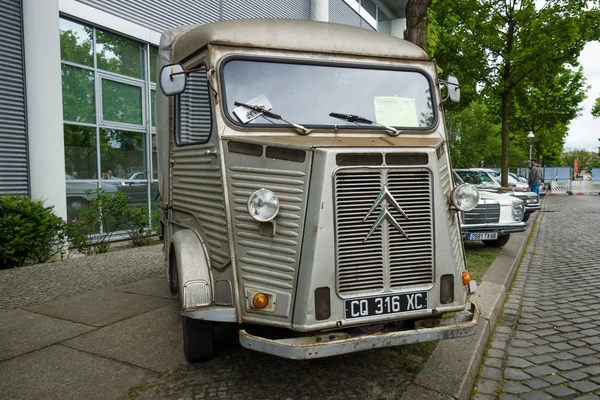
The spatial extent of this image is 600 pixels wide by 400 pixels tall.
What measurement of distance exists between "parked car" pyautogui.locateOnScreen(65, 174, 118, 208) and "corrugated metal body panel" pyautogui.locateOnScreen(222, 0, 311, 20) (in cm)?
553

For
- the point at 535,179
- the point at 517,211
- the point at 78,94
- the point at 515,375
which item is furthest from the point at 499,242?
the point at 535,179

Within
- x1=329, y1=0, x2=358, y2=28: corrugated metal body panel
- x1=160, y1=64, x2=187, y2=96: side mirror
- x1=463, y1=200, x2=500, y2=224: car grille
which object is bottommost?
x1=463, y1=200, x2=500, y2=224: car grille

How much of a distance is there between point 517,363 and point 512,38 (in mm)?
16110

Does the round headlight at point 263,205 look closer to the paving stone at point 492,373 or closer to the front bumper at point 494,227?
the paving stone at point 492,373

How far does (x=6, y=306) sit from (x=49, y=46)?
4.68 metres

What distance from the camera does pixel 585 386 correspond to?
11.7 feet

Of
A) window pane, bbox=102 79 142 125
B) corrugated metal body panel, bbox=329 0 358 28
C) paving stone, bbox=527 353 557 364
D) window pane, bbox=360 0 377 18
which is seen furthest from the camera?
window pane, bbox=360 0 377 18

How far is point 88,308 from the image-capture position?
5.09 metres

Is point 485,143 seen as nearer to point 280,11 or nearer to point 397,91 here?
point 280,11

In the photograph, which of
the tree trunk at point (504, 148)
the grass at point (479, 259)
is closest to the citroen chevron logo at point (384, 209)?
the grass at point (479, 259)

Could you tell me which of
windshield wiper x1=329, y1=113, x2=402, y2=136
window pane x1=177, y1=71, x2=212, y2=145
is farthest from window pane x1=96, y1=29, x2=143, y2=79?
windshield wiper x1=329, y1=113, x2=402, y2=136

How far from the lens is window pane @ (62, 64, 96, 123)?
8.70m

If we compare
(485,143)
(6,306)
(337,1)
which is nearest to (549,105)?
(485,143)

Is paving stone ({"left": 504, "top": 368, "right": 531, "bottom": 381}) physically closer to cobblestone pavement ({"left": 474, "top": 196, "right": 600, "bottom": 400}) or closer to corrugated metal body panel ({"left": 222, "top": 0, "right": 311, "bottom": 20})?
cobblestone pavement ({"left": 474, "top": 196, "right": 600, "bottom": 400})
